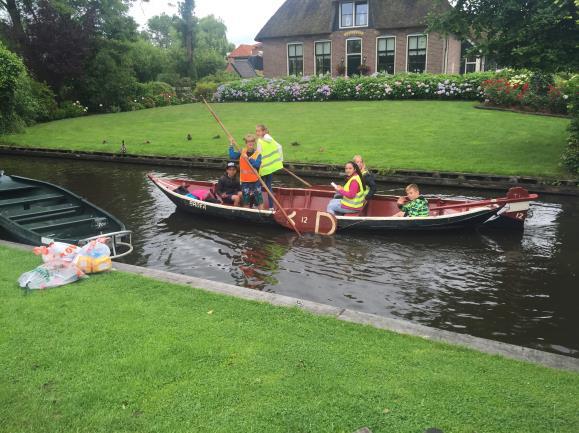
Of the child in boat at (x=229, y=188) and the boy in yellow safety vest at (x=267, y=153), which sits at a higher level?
the boy in yellow safety vest at (x=267, y=153)

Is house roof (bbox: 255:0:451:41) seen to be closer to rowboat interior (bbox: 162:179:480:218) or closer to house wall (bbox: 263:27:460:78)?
house wall (bbox: 263:27:460:78)

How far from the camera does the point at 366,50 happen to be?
37.7m

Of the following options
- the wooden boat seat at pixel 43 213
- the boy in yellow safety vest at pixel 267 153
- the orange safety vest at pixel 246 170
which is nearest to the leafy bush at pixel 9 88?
the wooden boat seat at pixel 43 213

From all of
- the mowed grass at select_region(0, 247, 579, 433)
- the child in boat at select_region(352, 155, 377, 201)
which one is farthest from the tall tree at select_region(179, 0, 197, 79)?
the mowed grass at select_region(0, 247, 579, 433)

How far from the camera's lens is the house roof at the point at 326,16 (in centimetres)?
3581

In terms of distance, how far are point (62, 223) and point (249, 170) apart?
4139 millimetres

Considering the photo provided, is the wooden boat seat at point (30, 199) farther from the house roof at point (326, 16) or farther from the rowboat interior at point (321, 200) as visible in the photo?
the house roof at point (326, 16)

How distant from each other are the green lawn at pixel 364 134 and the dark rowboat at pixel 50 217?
8.82m

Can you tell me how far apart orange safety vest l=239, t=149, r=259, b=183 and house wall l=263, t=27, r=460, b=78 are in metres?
28.2

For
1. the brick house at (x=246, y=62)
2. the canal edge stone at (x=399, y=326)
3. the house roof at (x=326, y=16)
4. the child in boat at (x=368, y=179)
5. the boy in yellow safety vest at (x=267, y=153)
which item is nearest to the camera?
the canal edge stone at (x=399, y=326)

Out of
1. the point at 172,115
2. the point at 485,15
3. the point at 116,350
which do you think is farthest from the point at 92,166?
the point at 116,350

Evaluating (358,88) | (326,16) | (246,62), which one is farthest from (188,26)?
(358,88)

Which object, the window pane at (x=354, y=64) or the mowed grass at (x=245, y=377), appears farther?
the window pane at (x=354, y=64)

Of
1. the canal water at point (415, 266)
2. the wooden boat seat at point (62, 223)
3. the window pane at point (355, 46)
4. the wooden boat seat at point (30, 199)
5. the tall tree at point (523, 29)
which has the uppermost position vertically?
the window pane at point (355, 46)
